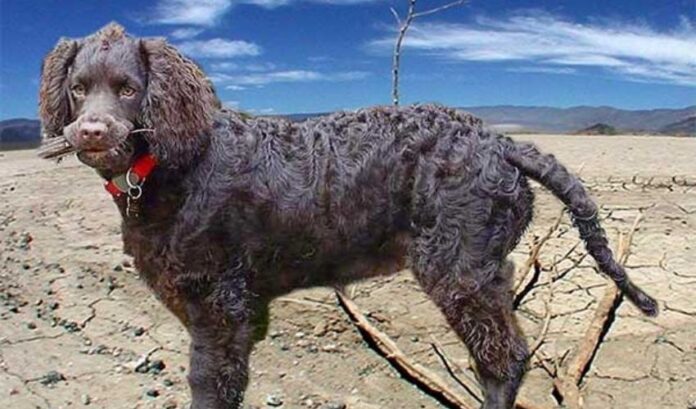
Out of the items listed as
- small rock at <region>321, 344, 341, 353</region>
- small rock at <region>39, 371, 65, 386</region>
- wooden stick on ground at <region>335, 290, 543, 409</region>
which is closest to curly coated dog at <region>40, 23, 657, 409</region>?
wooden stick on ground at <region>335, 290, 543, 409</region>

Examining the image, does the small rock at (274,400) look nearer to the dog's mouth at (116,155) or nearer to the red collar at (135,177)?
the red collar at (135,177)

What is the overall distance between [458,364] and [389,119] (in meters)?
1.51

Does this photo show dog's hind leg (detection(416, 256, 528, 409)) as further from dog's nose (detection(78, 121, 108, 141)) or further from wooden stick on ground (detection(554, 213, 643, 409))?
dog's nose (detection(78, 121, 108, 141))

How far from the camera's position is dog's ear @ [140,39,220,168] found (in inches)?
114

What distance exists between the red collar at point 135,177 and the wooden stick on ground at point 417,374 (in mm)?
1524

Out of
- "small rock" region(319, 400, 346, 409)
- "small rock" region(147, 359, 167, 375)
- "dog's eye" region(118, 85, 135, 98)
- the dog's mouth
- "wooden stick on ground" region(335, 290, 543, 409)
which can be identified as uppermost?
"dog's eye" region(118, 85, 135, 98)

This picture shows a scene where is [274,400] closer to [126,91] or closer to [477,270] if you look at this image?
[477,270]

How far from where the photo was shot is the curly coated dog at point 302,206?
3.00 meters

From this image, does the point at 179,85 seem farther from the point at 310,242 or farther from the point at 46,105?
the point at 310,242

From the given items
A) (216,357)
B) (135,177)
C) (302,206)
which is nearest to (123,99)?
(135,177)

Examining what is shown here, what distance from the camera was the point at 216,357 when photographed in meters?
3.24

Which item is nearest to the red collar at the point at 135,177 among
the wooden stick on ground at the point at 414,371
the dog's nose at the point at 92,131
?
the dog's nose at the point at 92,131

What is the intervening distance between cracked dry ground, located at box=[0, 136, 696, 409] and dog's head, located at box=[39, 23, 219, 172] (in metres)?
1.47

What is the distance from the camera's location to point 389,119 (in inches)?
128
